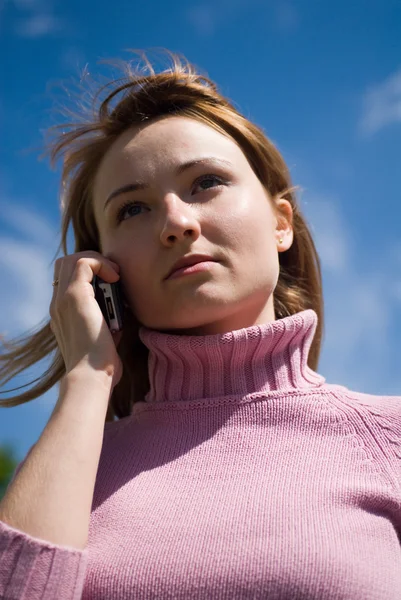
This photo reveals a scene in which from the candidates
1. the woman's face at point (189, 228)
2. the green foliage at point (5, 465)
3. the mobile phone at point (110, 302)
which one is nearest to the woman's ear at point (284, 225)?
the woman's face at point (189, 228)

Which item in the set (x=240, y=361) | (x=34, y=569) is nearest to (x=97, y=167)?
(x=240, y=361)

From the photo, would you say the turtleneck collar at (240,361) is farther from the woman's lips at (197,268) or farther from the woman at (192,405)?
the woman's lips at (197,268)

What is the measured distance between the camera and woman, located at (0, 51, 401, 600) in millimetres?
2230

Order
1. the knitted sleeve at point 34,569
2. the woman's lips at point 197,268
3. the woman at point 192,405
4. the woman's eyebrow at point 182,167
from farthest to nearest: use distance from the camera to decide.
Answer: the woman's eyebrow at point 182,167, the woman's lips at point 197,268, the woman at point 192,405, the knitted sleeve at point 34,569

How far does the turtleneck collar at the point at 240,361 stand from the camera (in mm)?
2980

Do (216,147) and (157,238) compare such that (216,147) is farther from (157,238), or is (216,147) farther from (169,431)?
(169,431)

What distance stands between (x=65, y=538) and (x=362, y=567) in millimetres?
987

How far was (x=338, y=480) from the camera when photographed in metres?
2.48

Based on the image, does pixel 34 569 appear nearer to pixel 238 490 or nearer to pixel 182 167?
pixel 238 490

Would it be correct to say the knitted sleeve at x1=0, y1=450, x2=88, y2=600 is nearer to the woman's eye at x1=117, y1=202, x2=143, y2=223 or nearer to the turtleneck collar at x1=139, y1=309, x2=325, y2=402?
the turtleneck collar at x1=139, y1=309, x2=325, y2=402

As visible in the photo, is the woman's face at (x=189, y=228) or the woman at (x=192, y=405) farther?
the woman's face at (x=189, y=228)

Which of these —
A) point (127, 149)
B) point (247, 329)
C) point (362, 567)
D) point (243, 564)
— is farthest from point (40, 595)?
point (127, 149)

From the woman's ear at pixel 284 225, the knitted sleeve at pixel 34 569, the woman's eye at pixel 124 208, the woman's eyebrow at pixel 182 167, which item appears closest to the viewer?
the knitted sleeve at pixel 34 569

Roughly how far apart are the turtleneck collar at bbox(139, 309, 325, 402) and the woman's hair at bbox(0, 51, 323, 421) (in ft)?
1.82
